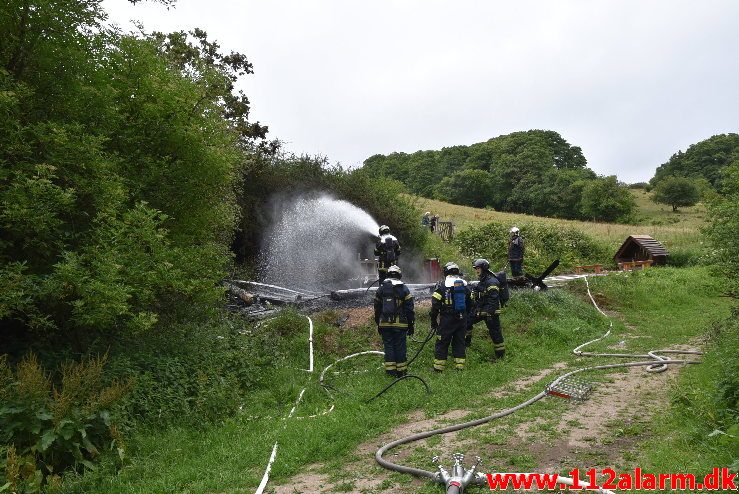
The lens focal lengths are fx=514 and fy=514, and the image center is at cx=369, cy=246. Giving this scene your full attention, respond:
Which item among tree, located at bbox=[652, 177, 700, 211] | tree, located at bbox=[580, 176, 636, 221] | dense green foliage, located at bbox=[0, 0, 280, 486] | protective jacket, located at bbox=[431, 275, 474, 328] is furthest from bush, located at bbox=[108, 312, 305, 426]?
tree, located at bbox=[652, 177, 700, 211]

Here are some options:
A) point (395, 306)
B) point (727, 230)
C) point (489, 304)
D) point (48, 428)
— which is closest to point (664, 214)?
point (727, 230)

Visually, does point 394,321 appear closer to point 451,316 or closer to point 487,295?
point 451,316

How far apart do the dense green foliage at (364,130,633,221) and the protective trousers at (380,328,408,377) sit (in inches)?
1302

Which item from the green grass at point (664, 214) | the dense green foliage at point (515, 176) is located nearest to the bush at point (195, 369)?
the dense green foliage at point (515, 176)

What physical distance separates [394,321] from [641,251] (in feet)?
67.5

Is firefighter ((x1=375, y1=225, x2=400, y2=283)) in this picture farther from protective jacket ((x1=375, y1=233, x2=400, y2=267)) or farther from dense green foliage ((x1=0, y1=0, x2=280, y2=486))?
dense green foliage ((x1=0, y1=0, x2=280, y2=486))

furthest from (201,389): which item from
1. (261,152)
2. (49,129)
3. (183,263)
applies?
(261,152)

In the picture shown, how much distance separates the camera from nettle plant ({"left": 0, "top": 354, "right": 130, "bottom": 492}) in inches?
206

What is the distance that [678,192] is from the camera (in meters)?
53.2

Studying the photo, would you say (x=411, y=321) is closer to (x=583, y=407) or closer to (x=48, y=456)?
(x=583, y=407)

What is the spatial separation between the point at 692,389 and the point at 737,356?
110cm

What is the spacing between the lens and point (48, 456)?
5574mm

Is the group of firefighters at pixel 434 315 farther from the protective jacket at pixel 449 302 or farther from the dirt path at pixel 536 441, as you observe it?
the dirt path at pixel 536 441

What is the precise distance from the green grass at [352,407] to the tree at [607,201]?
34.9m
